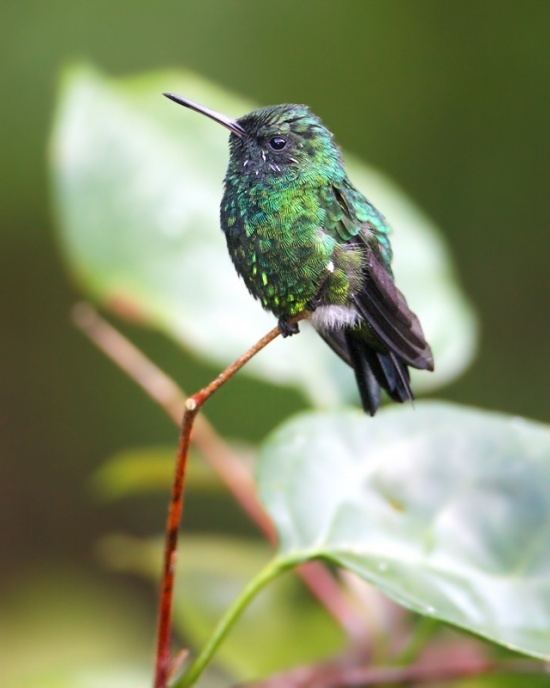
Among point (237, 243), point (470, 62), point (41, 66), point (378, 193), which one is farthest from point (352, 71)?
point (237, 243)

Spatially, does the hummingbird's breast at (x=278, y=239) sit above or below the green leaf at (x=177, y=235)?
above

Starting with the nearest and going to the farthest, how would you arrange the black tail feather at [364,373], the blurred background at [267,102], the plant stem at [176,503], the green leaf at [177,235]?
the plant stem at [176,503]
the black tail feather at [364,373]
the green leaf at [177,235]
the blurred background at [267,102]

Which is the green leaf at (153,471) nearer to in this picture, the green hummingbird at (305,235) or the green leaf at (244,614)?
the green leaf at (244,614)

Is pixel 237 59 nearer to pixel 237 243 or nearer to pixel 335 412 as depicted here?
pixel 335 412

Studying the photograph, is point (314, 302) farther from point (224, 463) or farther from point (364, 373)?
point (224, 463)

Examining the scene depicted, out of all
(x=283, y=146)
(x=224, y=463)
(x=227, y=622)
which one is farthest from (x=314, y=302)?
(x=224, y=463)

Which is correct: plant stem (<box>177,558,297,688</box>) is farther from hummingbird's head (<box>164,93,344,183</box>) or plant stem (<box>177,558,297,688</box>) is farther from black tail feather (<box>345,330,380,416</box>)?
hummingbird's head (<box>164,93,344,183</box>)

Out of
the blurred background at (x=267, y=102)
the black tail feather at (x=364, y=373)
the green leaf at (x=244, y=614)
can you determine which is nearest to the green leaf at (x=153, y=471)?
the green leaf at (x=244, y=614)
